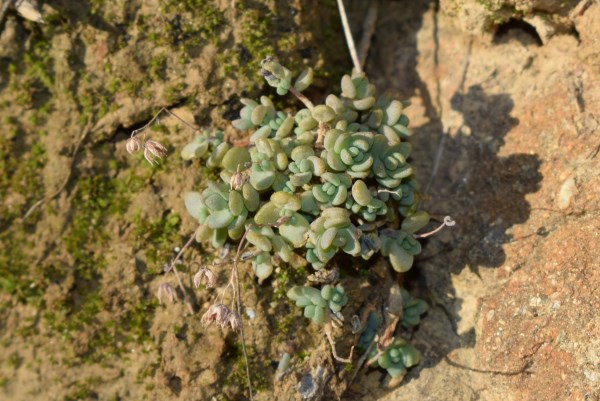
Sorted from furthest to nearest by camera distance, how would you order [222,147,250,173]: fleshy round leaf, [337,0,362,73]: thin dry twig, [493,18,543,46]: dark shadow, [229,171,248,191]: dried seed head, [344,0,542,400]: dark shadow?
[493,18,543,46]: dark shadow
[337,0,362,73]: thin dry twig
[344,0,542,400]: dark shadow
[222,147,250,173]: fleshy round leaf
[229,171,248,191]: dried seed head

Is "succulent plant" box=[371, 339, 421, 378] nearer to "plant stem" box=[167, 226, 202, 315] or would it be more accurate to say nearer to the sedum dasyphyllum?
the sedum dasyphyllum

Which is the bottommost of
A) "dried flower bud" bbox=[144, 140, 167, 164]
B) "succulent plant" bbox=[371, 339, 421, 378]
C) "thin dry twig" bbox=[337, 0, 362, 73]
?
"succulent plant" bbox=[371, 339, 421, 378]

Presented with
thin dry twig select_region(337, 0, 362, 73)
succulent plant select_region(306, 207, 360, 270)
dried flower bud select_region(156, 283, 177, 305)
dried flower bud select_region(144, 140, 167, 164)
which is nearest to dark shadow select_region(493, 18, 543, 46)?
thin dry twig select_region(337, 0, 362, 73)

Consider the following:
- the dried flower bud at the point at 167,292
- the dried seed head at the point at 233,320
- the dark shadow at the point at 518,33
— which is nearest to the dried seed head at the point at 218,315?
the dried seed head at the point at 233,320

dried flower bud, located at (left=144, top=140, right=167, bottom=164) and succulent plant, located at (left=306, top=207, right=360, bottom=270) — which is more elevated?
dried flower bud, located at (left=144, top=140, right=167, bottom=164)

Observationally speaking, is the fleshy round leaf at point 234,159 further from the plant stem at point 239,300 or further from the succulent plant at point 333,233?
the succulent plant at point 333,233

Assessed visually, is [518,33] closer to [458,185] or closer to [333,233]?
[458,185]

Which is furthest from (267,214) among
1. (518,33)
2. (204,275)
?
(518,33)
